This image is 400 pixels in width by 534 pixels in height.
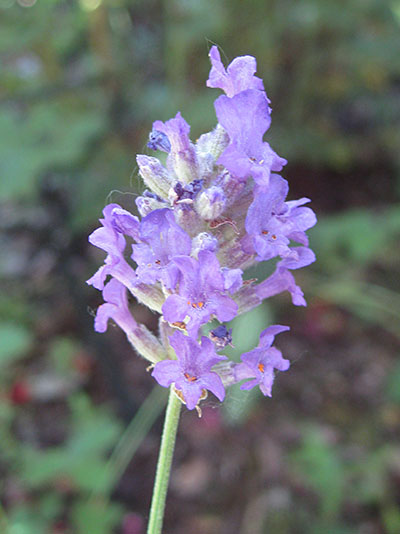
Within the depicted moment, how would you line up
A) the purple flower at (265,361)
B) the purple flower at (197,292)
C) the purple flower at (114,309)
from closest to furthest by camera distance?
the purple flower at (197,292)
the purple flower at (265,361)
the purple flower at (114,309)

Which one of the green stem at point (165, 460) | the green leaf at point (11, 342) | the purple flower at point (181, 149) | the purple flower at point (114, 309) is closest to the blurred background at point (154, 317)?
the green leaf at point (11, 342)

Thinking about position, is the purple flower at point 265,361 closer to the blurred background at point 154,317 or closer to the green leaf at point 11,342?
the blurred background at point 154,317

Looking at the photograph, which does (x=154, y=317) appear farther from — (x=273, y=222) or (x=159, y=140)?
(x=273, y=222)

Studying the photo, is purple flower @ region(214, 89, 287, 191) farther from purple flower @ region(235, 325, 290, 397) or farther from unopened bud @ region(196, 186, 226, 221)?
purple flower @ region(235, 325, 290, 397)

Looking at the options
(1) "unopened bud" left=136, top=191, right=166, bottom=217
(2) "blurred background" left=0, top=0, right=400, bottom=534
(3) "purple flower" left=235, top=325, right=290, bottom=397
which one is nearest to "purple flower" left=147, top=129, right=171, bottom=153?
(1) "unopened bud" left=136, top=191, right=166, bottom=217

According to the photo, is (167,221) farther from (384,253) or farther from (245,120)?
(384,253)

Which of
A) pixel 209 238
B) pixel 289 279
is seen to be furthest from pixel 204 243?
pixel 289 279

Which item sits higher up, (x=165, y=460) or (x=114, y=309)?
(x=114, y=309)

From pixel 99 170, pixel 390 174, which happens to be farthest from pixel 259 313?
pixel 390 174
